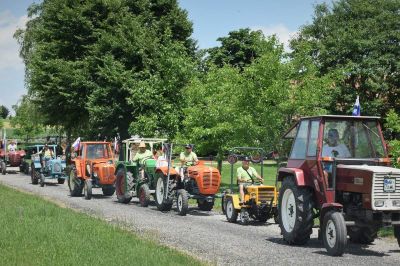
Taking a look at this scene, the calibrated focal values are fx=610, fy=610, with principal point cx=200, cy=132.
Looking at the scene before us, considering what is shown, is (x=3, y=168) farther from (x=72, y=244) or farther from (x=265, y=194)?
(x=72, y=244)

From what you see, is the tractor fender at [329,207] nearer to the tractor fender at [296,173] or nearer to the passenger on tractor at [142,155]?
the tractor fender at [296,173]

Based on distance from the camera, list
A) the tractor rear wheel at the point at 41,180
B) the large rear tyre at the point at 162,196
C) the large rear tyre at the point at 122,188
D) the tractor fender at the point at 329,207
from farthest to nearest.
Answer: the tractor rear wheel at the point at 41,180
the large rear tyre at the point at 122,188
the large rear tyre at the point at 162,196
the tractor fender at the point at 329,207

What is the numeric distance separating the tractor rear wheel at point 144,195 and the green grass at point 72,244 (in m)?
4.24

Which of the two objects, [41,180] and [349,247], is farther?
[41,180]

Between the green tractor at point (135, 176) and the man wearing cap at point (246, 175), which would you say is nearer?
the man wearing cap at point (246, 175)

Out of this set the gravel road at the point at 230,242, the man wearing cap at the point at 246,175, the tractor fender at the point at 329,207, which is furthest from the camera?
the man wearing cap at the point at 246,175

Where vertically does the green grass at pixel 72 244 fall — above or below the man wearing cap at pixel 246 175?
below

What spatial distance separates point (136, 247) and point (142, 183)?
30.6 feet

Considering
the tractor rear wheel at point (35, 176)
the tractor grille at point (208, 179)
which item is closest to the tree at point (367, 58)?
the tractor rear wheel at point (35, 176)

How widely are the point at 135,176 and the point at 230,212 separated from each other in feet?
17.8

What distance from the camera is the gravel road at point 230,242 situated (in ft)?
31.3

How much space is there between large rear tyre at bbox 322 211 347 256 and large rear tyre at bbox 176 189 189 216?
6319mm

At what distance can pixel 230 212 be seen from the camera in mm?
14781

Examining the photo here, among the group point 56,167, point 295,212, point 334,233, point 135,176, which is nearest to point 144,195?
point 135,176
